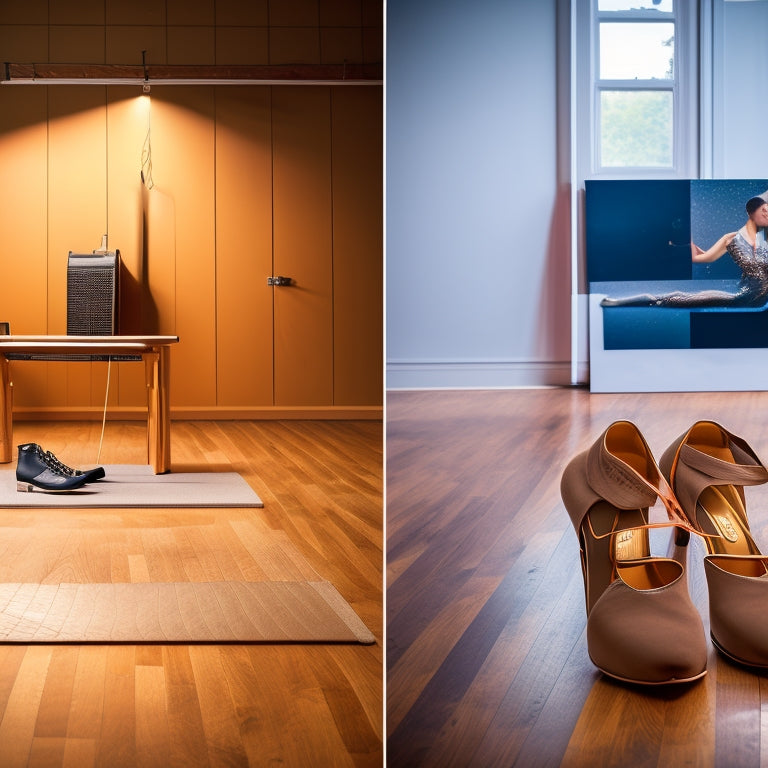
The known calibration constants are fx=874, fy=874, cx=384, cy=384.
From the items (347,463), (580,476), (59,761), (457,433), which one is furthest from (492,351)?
(59,761)

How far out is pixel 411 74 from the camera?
2439 mm

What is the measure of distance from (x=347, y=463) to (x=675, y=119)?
1391mm

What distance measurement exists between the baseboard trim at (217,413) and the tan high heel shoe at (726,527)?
343 cm

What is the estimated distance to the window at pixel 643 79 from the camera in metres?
1.82

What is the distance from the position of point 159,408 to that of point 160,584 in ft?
4.15

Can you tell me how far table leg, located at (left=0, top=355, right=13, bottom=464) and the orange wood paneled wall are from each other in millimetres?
1363

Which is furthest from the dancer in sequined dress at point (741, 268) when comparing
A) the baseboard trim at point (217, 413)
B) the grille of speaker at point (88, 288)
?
the grille of speaker at point (88, 288)

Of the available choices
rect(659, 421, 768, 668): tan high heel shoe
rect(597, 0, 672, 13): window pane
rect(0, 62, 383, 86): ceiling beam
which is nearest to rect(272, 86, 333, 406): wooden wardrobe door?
rect(0, 62, 383, 86): ceiling beam

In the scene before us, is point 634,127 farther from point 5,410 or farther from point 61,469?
point 5,410

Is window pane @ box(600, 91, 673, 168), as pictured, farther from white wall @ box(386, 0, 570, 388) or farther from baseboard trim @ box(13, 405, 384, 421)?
baseboard trim @ box(13, 405, 384, 421)

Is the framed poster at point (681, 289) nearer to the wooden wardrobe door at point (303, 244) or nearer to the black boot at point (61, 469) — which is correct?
the black boot at point (61, 469)

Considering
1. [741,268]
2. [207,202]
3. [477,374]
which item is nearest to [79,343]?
[477,374]

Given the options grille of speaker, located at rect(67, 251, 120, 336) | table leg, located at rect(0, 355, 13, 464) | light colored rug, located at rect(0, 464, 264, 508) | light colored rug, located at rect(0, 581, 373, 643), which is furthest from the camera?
grille of speaker, located at rect(67, 251, 120, 336)

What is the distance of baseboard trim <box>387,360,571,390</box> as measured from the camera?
206 centimetres
